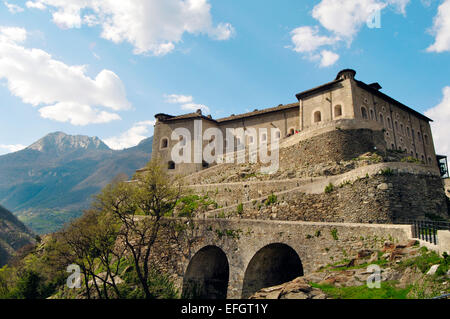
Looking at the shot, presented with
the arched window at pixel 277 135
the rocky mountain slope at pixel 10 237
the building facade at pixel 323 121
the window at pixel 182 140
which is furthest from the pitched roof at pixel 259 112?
the rocky mountain slope at pixel 10 237

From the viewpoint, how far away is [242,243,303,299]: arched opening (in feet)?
53.2

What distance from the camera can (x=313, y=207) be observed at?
18312mm

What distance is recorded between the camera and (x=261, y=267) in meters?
16.9

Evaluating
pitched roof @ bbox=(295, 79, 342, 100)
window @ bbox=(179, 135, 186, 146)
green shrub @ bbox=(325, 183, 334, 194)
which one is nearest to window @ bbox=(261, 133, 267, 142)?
pitched roof @ bbox=(295, 79, 342, 100)

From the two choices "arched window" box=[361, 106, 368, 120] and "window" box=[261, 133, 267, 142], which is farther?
"window" box=[261, 133, 267, 142]

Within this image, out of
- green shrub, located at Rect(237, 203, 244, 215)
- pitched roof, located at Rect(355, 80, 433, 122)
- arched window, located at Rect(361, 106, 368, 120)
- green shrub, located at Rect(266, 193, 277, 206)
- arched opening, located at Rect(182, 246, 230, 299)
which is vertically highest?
pitched roof, located at Rect(355, 80, 433, 122)

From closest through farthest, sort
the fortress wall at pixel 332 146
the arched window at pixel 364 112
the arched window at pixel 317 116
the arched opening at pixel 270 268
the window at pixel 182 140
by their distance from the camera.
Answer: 1. the arched opening at pixel 270 268
2. the fortress wall at pixel 332 146
3. the arched window at pixel 364 112
4. the arched window at pixel 317 116
5. the window at pixel 182 140

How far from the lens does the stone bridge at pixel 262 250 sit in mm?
13281

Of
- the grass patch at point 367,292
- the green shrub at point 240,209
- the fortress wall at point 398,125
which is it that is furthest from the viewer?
the fortress wall at point 398,125

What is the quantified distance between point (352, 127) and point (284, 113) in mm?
14813

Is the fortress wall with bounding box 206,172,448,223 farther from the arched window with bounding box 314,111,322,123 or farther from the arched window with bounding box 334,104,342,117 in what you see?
the arched window with bounding box 314,111,322,123

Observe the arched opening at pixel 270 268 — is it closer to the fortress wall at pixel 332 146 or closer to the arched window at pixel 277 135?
the fortress wall at pixel 332 146
